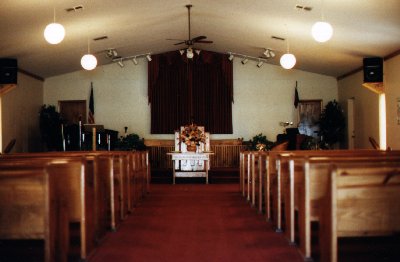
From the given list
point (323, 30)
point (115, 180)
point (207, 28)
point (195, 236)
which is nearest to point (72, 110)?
point (207, 28)

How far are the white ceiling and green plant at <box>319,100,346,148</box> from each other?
113 cm

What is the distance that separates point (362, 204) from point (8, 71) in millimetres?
8366

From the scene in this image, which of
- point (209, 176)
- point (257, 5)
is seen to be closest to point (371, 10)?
point (257, 5)

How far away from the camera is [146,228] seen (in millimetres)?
4668

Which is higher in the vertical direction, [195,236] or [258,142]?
[258,142]

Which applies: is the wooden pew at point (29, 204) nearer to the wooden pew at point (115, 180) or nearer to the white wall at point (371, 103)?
the wooden pew at point (115, 180)

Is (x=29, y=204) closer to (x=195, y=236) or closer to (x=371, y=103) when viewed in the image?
(x=195, y=236)

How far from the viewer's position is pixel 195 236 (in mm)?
4227

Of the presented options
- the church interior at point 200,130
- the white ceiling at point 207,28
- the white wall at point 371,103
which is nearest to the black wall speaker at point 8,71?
the church interior at point 200,130

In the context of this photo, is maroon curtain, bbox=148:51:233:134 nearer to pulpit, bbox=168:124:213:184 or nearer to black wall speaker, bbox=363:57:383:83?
pulpit, bbox=168:124:213:184

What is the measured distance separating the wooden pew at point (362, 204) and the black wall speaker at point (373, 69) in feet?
23.2

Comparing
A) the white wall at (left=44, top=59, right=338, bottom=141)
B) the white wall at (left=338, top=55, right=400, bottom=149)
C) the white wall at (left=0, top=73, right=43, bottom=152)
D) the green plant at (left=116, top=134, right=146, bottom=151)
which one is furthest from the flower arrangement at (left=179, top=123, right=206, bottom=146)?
the white wall at (left=0, top=73, right=43, bottom=152)

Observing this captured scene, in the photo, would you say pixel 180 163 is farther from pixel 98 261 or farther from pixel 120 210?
pixel 98 261

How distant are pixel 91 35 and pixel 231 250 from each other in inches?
276
